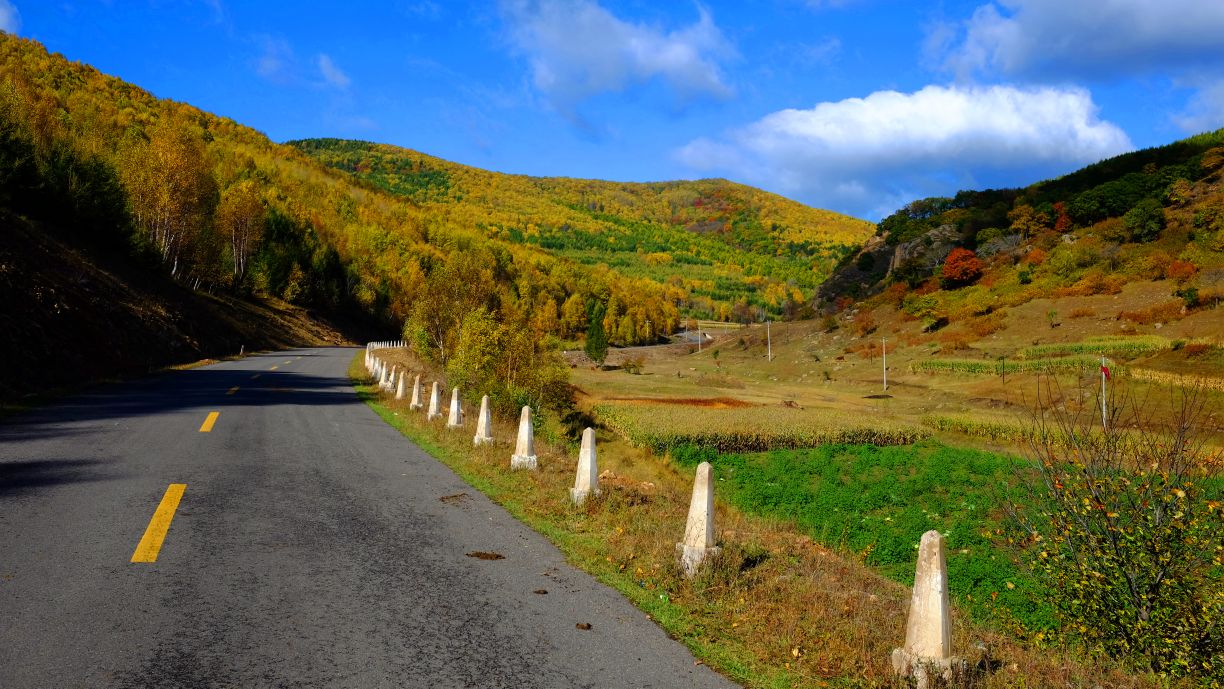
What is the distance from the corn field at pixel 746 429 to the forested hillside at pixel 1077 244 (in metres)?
31.7

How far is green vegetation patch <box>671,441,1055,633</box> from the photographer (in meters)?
15.9

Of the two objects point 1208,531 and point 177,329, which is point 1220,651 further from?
point 177,329

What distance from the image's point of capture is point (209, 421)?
14.3 metres

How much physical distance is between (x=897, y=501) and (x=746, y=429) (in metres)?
10.3

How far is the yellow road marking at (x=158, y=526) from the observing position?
593cm

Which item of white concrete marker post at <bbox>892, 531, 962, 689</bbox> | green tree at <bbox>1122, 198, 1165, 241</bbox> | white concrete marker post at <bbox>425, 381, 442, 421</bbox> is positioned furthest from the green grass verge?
green tree at <bbox>1122, 198, 1165, 241</bbox>

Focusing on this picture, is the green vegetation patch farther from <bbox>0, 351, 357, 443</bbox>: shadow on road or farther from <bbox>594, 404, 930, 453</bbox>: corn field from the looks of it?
<bbox>0, 351, 357, 443</bbox>: shadow on road

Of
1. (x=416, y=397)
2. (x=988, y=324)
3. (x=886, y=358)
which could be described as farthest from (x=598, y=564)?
(x=988, y=324)

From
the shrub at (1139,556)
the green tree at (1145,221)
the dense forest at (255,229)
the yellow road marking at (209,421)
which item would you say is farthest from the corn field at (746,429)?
the green tree at (1145,221)

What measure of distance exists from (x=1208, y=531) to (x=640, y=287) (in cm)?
18714

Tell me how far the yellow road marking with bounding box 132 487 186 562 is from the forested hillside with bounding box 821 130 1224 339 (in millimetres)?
62538

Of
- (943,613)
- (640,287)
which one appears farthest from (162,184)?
(640,287)

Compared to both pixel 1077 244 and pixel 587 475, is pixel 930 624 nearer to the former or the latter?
pixel 587 475

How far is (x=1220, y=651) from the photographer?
4863mm
